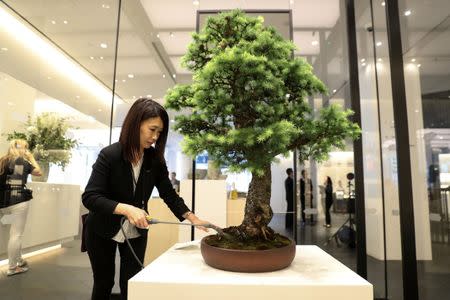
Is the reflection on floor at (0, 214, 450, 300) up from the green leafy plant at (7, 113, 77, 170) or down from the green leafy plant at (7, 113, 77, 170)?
down

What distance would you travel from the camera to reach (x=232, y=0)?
10.8 ft

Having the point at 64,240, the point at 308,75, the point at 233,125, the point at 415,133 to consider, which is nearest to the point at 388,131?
the point at 415,133

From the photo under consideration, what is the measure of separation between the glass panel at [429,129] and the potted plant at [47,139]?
9.90ft

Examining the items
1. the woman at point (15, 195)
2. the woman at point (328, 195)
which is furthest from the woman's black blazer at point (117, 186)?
the woman at point (328, 195)

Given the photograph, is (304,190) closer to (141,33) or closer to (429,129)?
(429,129)

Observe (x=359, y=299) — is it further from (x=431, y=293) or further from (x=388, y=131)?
(x=388, y=131)

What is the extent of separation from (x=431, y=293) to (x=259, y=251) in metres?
2.08

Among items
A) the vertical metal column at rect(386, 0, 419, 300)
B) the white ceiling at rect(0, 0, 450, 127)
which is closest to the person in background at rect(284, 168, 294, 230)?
the vertical metal column at rect(386, 0, 419, 300)

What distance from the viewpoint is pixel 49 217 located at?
2848 mm

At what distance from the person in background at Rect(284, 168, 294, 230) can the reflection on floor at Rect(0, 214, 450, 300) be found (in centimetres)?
7

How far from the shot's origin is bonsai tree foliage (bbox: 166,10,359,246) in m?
1.06

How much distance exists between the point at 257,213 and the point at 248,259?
0.69 feet

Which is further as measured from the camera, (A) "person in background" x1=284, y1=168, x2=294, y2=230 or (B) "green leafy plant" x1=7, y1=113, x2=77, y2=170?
(A) "person in background" x1=284, y1=168, x2=294, y2=230

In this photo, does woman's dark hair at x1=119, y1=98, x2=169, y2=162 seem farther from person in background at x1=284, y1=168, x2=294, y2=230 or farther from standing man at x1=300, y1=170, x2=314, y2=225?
standing man at x1=300, y1=170, x2=314, y2=225
